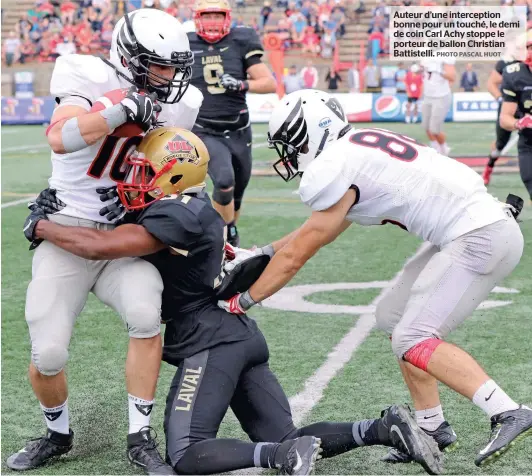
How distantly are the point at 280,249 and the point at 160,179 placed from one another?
19.8 inches

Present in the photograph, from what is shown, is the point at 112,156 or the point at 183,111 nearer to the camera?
the point at 112,156

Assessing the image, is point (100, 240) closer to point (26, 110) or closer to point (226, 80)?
point (226, 80)

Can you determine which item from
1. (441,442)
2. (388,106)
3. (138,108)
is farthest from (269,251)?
(388,106)

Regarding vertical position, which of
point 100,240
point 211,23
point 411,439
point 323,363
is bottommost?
point 323,363

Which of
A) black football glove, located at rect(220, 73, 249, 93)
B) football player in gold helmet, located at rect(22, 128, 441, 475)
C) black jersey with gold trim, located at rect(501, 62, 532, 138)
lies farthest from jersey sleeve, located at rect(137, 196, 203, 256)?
black jersey with gold trim, located at rect(501, 62, 532, 138)

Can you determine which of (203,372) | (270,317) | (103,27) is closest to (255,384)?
(203,372)

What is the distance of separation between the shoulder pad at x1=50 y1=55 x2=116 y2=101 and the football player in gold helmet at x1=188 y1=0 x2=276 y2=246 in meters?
3.76

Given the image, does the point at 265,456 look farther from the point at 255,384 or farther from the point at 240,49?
the point at 240,49

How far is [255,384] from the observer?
360 cm

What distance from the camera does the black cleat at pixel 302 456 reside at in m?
3.19

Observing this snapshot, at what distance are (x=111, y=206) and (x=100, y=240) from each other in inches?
9.3

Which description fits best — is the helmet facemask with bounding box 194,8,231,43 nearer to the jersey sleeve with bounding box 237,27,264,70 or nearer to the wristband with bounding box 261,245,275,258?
the jersey sleeve with bounding box 237,27,264,70

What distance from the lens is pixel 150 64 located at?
3.73 m

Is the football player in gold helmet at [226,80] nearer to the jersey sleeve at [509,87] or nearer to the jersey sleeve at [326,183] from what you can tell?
the jersey sleeve at [509,87]
